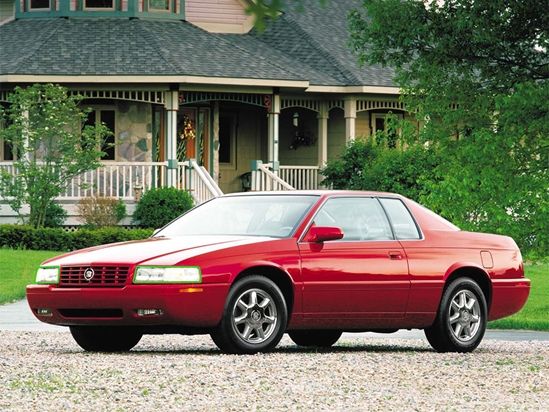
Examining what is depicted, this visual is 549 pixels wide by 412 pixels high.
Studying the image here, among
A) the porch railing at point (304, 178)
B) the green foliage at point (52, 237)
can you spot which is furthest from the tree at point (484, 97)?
the porch railing at point (304, 178)

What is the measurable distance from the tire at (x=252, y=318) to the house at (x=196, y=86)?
18047mm

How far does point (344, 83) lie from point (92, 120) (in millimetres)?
6658

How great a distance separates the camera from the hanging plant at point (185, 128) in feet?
107

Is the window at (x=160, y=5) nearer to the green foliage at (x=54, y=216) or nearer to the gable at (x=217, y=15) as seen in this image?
the gable at (x=217, y=15)

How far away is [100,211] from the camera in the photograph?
2844cm

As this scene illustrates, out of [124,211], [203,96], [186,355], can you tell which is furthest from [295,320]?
[203,96]

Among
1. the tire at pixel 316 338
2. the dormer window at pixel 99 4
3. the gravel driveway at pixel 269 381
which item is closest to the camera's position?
the gravel driveway at pixel 269 381

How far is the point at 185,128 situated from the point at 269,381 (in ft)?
79.4

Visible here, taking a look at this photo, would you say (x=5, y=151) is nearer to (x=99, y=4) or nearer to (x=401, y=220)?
(x=99, y=4)

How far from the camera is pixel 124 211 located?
28.8 meters

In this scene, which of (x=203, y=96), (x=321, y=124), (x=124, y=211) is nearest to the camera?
(x=124, y=211)

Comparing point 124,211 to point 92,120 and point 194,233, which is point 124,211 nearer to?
point 92,120

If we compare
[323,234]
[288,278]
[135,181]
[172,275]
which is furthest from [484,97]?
[135,181]

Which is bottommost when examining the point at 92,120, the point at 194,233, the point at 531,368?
the point at 531,368
